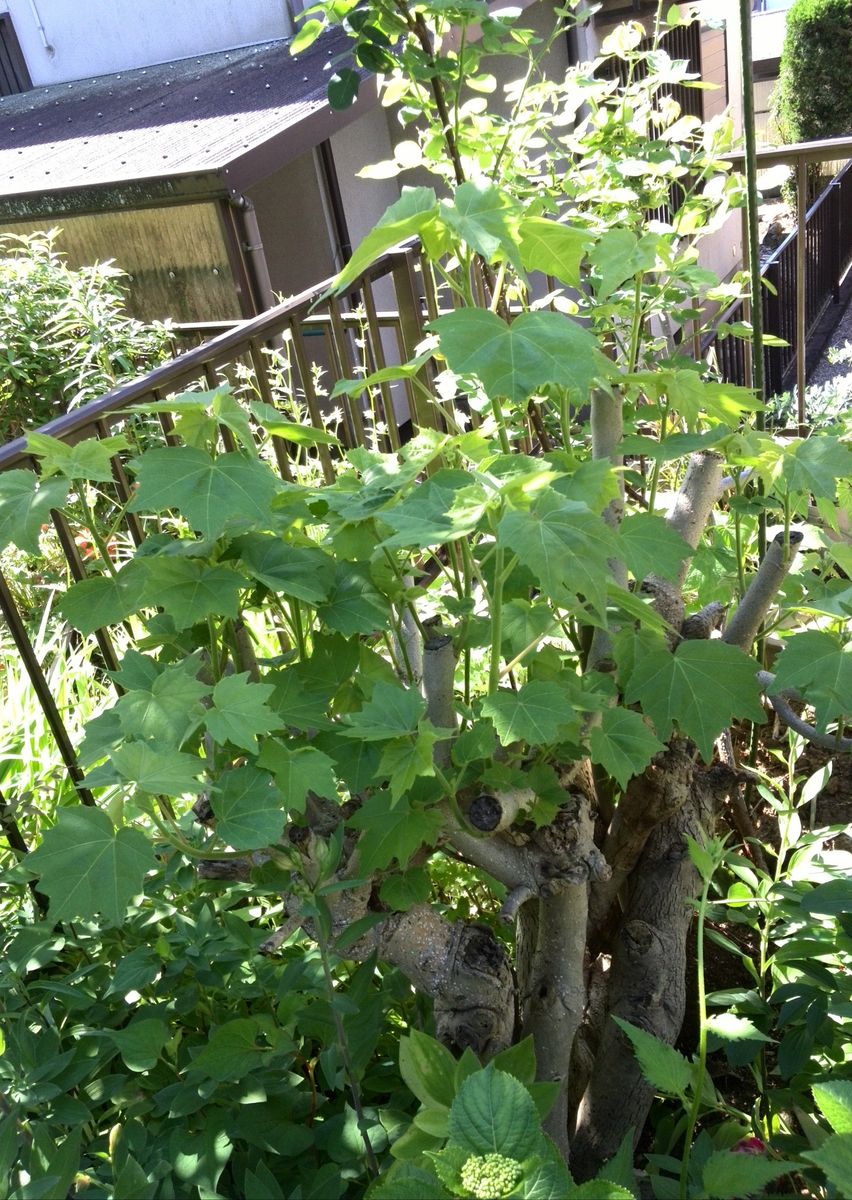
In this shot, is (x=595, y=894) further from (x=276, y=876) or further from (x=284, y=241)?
(x=284, y=241)

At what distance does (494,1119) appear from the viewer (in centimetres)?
78

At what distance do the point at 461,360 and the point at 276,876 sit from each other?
77 cm

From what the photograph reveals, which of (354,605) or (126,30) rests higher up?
(126,30)

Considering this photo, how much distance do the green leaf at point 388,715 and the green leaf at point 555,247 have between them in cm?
57

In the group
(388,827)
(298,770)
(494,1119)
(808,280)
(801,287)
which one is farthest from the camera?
(808,280)

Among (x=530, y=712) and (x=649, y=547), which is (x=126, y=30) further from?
(x=530, y=712)

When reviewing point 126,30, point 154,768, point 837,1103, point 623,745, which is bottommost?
point 623,745

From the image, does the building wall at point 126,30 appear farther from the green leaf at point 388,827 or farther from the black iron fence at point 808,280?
the green leaf at point 388,827

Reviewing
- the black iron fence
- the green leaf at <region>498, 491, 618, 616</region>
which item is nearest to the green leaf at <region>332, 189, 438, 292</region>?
the green leaf at <region>498, 491, 618, 616</region>

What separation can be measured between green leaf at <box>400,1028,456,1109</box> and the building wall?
893 cm

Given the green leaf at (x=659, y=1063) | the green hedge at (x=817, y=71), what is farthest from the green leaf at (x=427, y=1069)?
the green hedge at (x=817, y=71)

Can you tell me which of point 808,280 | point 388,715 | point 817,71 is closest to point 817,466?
point 388,715

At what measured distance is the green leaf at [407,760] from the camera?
3.73ft

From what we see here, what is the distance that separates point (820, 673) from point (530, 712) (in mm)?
460
